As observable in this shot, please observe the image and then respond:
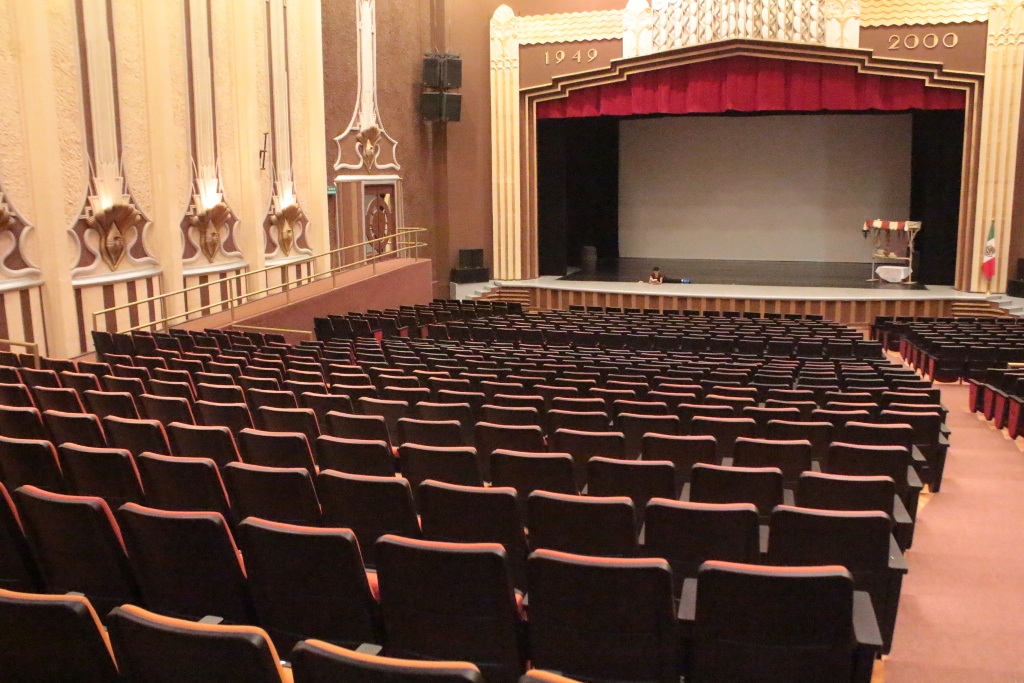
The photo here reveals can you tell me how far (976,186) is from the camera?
18.0m

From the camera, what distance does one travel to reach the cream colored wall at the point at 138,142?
9641mm

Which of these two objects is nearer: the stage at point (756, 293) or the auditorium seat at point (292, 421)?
the auditorium seat at point (292, 421)

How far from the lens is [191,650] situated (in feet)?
6.16

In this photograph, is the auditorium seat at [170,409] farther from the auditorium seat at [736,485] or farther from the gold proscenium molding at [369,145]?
the gold proscenium molding at [369,145]

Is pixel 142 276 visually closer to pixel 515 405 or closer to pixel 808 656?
pixel 515 405

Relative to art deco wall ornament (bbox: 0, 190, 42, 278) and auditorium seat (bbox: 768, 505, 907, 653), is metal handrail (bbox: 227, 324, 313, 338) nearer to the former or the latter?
art deco wall ornament (bbox: 0, 190, 42, 278)

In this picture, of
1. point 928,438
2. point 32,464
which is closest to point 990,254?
point 928,438

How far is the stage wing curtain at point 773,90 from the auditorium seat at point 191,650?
18.0 m

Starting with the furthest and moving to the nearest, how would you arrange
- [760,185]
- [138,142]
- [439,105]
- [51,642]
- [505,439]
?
[760,185] → [439,105] → [138,142] → [505,439] → [51,642]

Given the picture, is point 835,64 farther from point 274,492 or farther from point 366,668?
point 366,668

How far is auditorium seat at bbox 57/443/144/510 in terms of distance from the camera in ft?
11.6

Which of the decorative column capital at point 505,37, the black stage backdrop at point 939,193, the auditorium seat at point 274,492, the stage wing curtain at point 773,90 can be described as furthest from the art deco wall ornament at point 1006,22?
the auditorium seat at point 274,492

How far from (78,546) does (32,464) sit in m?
1.22

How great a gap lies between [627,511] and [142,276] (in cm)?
1026
